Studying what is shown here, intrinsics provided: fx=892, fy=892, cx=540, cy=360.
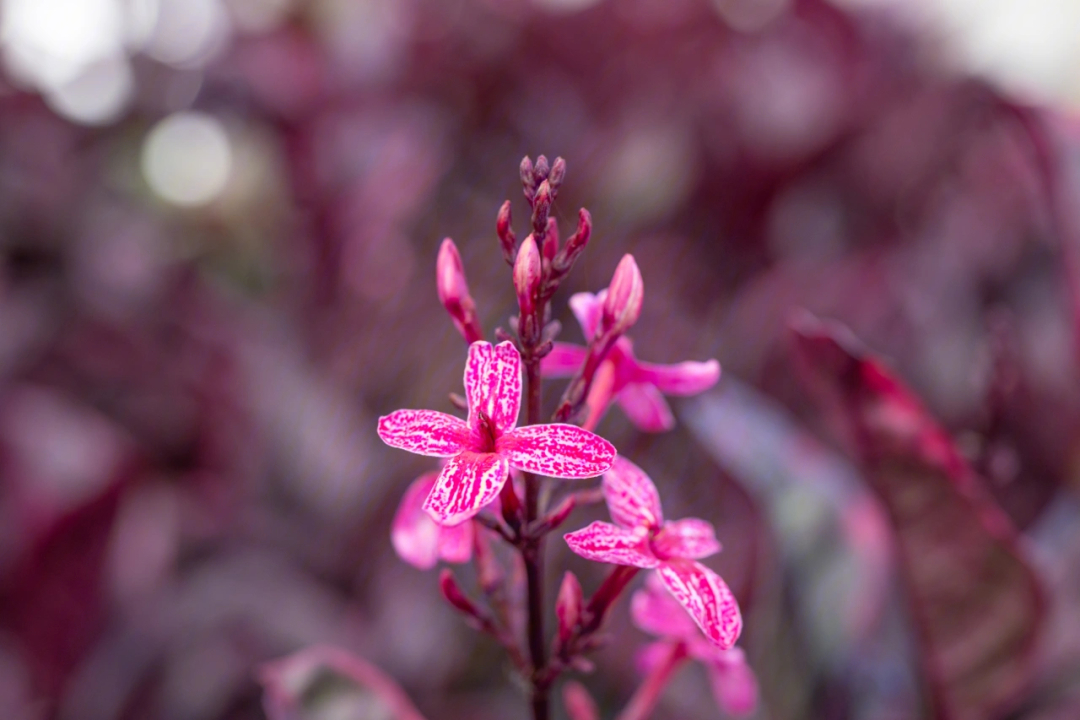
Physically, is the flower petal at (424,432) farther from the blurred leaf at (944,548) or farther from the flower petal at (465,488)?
the blurred leaf at (944,548)

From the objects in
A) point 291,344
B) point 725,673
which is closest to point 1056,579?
point 725,673

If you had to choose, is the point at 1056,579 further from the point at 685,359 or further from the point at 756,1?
the point at 756,1

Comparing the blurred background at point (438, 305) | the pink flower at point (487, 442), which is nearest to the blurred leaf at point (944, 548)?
the blurred background at point (438, 305)

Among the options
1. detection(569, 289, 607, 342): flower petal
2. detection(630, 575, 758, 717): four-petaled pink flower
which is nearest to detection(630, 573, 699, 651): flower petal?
detection(630, 575, 758, 717): four-petaled pink flower

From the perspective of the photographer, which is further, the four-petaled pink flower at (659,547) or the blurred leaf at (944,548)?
the blurred leaf at (944,548)

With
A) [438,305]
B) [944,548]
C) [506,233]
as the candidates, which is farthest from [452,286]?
[438,305]

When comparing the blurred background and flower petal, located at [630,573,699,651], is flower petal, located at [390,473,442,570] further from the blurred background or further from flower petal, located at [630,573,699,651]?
the blurred background

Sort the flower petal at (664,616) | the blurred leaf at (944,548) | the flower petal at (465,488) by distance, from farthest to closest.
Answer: the blurred leaf at (944,548) < the flower petal at (664,616) < the flower petal at (465,488)
